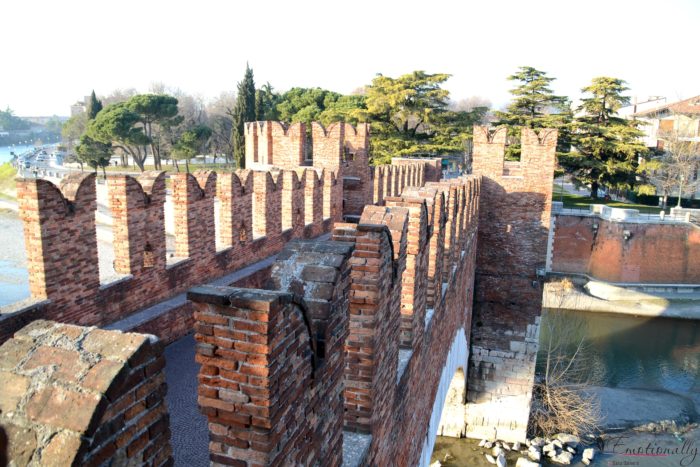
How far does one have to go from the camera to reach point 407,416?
5.22 meters

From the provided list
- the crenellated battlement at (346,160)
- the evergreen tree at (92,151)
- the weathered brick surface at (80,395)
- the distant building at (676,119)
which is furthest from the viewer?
the distant building at (676,119)

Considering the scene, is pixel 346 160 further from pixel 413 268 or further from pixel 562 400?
pixel 413 268

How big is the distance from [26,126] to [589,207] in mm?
100265

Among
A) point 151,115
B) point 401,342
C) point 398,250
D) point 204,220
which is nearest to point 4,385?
point 398,250

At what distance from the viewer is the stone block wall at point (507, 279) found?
14.7m

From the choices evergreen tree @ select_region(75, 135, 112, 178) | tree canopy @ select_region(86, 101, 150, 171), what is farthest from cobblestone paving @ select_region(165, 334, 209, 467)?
evergreen tree @ select_region(75, 135, 112, 178)

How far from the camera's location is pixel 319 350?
2602 mm

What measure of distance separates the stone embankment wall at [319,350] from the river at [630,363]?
12.5 metres

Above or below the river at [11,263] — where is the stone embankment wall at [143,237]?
above

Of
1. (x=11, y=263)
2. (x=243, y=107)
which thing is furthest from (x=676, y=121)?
(x=11, y=263)

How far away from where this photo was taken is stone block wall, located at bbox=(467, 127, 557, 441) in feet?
48.2

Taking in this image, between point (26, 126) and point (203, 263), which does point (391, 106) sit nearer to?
point (203, 263)

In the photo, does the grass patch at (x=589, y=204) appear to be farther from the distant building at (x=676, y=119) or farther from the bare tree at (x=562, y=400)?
the bare tree at (x=562, y=400)

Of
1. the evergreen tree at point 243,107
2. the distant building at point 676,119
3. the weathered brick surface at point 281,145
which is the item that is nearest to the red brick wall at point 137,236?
the weathered brick surface at point 281,145
